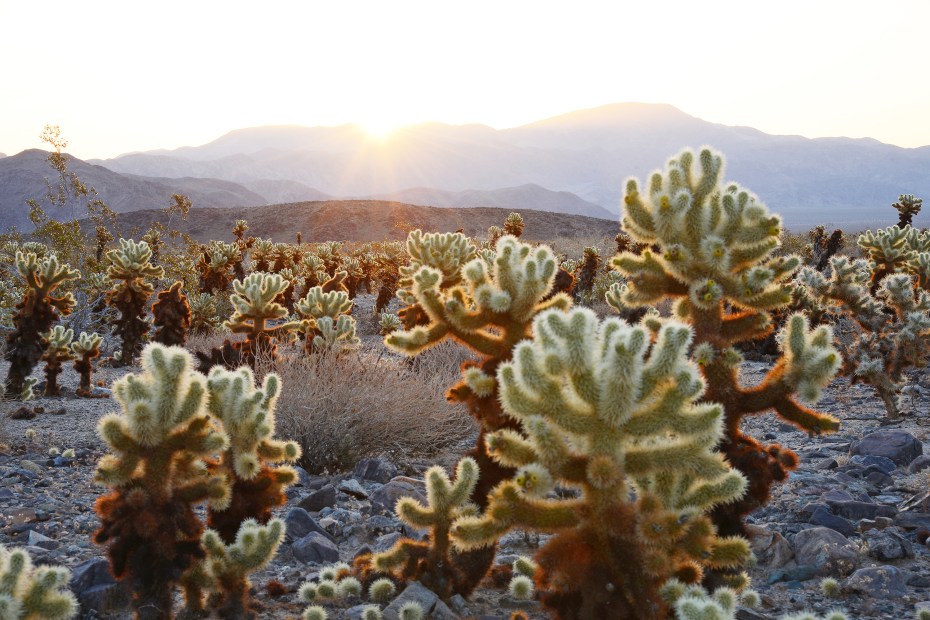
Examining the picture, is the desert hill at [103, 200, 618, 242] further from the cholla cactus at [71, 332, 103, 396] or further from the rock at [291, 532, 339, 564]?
the rock at [291, 532, 339, 564]

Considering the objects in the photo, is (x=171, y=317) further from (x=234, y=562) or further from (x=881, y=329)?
(x=881, y=329)

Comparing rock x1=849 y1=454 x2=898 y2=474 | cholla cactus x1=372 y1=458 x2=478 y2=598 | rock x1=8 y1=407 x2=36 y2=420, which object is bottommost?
rock x1=8 y1=407 x2=36 y2=420

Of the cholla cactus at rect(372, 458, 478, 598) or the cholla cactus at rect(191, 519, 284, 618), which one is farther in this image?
the cholla cactus at rect(372, 458, 478, 598)

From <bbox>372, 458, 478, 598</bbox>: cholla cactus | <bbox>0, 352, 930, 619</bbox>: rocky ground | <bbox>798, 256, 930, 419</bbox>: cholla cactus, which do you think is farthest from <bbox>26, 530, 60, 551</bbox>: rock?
<bbox>798, 256, 930, 419</bbox>: cholla cactus

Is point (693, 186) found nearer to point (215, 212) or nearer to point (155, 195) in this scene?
point (215, 212)

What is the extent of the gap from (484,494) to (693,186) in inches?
80.7

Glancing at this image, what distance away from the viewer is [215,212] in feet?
206

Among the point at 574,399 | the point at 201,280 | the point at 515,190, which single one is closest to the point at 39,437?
the point at 574,399

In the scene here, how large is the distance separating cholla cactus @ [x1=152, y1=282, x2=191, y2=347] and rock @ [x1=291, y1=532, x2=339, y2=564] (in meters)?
6.21

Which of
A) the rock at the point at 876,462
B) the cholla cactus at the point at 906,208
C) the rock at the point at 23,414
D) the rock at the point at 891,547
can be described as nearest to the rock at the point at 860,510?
the rock at the point at 891,547

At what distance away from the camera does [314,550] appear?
431 centimetres

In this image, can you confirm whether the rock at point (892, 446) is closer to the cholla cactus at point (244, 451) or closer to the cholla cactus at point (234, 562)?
the cholla cactus at point (244, 451)

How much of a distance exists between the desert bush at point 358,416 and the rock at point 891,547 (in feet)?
12.2

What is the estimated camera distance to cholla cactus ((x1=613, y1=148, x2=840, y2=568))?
3299 mm
